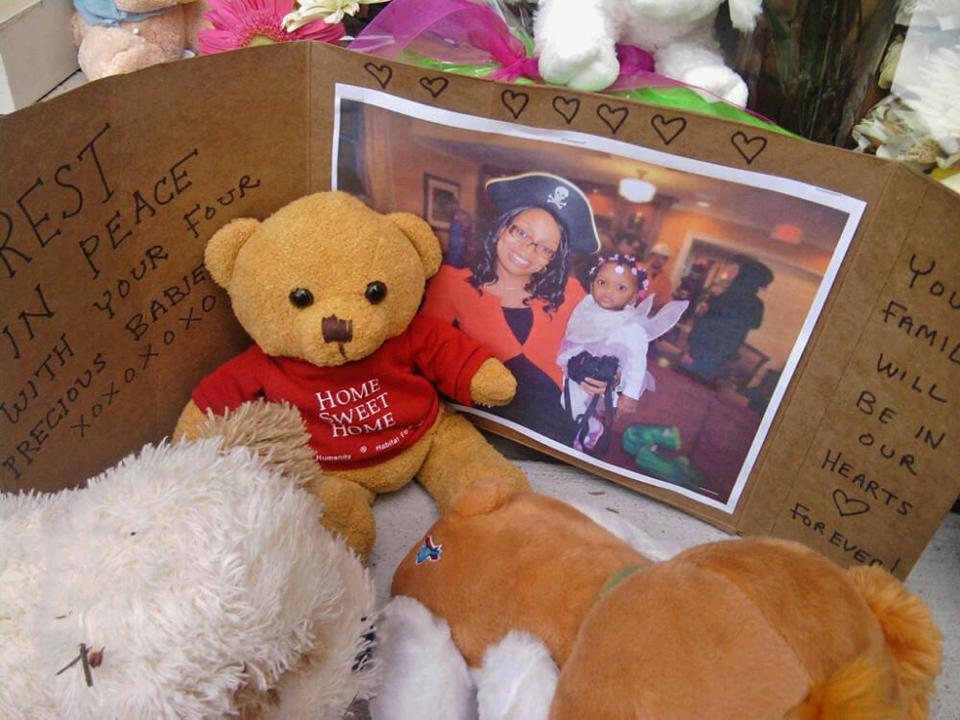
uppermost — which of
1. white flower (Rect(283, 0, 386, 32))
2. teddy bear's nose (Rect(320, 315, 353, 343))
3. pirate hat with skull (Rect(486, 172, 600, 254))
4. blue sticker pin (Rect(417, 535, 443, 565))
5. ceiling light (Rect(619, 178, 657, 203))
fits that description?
white flower (Rect(283, 0, 386, 32))

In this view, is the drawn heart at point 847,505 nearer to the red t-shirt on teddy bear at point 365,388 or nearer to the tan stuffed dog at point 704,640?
the tan stuffed dog at point 704,640

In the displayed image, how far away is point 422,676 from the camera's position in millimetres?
553

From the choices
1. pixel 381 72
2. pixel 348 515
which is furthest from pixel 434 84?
pixel 348 515

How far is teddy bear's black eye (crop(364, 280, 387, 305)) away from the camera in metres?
0.66

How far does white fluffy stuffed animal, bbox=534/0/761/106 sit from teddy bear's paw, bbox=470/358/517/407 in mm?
253

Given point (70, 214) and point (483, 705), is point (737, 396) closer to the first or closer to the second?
point (483, 705)

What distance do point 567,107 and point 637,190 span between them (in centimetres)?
8

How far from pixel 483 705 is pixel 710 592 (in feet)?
0.70

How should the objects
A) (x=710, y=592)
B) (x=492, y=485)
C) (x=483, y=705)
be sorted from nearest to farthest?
1. (x=710, y=592)
2. (x=483, y=705)
3. (x=492, y=485)

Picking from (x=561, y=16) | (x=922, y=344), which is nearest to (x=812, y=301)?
(x=922, y=344)

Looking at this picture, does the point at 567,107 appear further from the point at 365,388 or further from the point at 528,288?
the point at 365,388

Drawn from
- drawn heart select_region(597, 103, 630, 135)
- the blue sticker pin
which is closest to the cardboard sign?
drawn heart select_region(597, 103, 630, 135)

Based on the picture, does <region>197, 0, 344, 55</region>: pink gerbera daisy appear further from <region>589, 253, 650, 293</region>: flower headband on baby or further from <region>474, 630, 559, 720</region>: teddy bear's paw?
<region>474, 630, 559, 720</region>: teddy bear's paw

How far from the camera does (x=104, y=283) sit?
2.03ft
